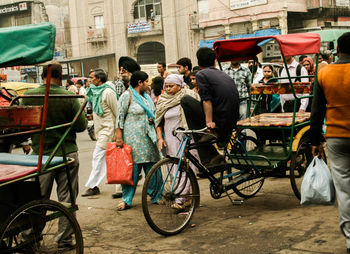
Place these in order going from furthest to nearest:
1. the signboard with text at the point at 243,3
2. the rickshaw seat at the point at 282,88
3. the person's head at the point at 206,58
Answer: the signboard with text at the point at 243,3 < the rickshaw seat at the point at 282,88 < the person's head at the point at 206,58

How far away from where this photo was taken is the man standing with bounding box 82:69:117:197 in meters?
7.26

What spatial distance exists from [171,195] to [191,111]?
1.16m

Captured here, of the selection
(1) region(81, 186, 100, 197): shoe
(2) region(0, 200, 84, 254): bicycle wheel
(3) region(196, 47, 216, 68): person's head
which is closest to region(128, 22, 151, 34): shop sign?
(1) region(81, 186, 100, 197): shoe

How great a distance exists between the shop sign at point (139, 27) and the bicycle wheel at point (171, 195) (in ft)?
118

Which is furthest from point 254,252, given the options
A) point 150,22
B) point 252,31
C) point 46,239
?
point 150,22

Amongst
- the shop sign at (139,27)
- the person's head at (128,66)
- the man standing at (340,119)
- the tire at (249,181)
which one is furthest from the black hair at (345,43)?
the shop sign at (139,27)

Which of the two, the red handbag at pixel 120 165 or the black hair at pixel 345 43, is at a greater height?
the black hair at pixel 345 43

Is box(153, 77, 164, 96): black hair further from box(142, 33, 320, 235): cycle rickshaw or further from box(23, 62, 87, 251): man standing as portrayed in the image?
box(23, 62, 87, 251): man standing

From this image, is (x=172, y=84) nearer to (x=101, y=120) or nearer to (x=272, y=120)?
(x=272, y=120)

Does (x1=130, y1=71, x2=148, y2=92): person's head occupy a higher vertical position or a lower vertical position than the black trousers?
higher

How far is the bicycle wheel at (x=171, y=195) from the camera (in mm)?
4973

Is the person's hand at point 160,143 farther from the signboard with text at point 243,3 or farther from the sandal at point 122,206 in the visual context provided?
the signboard with text at point 243,3

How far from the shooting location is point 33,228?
3.71 meters

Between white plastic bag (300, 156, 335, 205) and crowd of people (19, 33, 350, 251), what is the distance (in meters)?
0.14
